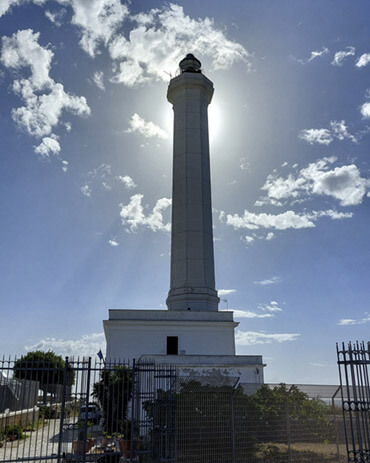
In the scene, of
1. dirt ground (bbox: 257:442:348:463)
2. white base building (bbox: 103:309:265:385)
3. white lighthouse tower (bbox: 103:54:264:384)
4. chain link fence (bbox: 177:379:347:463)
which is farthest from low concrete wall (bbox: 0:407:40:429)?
dirt ground (bbox: 257:442:348:463)

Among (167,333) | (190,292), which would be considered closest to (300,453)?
(167,333)

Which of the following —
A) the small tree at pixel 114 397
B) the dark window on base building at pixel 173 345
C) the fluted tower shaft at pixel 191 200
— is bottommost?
the small tree at pixel 114 397

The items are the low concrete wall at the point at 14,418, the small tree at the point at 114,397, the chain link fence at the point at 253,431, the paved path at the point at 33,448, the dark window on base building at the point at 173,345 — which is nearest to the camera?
the paved path at the point at 33,448

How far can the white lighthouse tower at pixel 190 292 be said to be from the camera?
22761 mm

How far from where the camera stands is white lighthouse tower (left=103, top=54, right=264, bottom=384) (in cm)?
2276

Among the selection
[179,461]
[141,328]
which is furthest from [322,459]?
[141,328]

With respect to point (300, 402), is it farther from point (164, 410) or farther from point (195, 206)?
point (195, 206)

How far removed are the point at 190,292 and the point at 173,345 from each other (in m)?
3.89

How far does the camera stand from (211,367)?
22031 mm

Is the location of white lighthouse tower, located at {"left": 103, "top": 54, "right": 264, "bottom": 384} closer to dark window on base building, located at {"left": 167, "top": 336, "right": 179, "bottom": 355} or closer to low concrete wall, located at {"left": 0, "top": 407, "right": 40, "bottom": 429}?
dark window on base building, located at {"left": 167, "top": 336, "right": 179, "bottom": 355}

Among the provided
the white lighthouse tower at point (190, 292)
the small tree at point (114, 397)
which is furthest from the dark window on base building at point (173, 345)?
the small tree at point (114, 397)

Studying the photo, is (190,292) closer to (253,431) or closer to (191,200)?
(191,200)

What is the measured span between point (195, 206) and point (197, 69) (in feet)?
42.4

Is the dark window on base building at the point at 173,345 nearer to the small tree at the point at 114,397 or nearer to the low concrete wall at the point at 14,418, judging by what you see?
the low concrete wall at the point at 14,418
